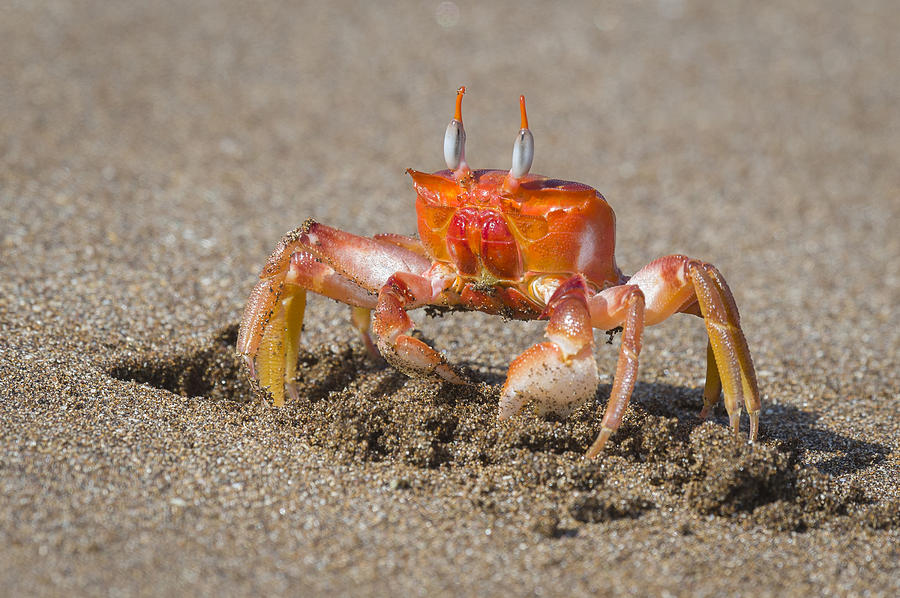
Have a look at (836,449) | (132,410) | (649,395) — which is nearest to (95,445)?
(132,410)

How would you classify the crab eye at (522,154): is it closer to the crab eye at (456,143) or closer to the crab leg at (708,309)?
the crab eye at (456,143)

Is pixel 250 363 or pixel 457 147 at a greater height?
pixel 457 147

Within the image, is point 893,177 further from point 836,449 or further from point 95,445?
point 95,445

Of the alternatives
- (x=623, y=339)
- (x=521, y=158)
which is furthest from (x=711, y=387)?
(x=521, y=158)

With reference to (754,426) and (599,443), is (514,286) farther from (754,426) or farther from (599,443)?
(754,426)

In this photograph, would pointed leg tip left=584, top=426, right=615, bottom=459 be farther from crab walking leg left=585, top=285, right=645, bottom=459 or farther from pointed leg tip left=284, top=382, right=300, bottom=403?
pointed leg tip left=284, top=382, right=300, bottom=403

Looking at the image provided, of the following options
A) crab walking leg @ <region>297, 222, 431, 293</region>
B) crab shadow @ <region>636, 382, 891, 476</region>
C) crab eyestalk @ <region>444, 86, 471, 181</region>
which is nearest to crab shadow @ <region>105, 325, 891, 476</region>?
crab shadow @ <region>636, 382, 891, 476</region>

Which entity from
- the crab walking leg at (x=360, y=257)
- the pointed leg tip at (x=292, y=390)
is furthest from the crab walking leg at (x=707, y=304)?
the pointed leg tip at (x=292, y=390)
